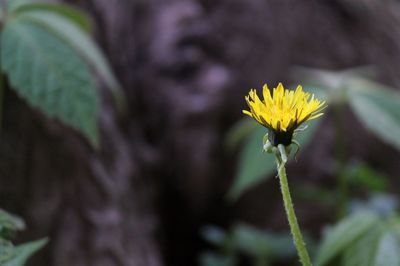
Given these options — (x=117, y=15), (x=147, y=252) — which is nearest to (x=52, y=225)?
(x=147, y=252)

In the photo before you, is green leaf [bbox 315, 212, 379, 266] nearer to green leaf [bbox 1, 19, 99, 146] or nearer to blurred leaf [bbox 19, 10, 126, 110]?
green leaf [bbox 1, 19, 99, 146]

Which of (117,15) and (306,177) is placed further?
(306,177)

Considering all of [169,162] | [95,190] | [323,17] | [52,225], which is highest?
[323,17]

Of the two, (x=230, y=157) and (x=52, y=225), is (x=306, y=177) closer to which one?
(x=230, y=157)

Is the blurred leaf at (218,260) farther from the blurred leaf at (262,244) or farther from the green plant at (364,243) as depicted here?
the green plant at (364,243)

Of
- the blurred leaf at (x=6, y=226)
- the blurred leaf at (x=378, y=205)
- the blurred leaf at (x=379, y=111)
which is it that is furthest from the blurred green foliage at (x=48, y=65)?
the blurred leaf at (x=378, y=205)

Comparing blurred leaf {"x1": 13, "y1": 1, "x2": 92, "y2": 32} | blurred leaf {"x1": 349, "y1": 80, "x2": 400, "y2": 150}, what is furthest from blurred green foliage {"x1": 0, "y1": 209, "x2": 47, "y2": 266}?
blurred leaf {"x1": 349, "y1": 80, "x2": 400, "y2": 150}
